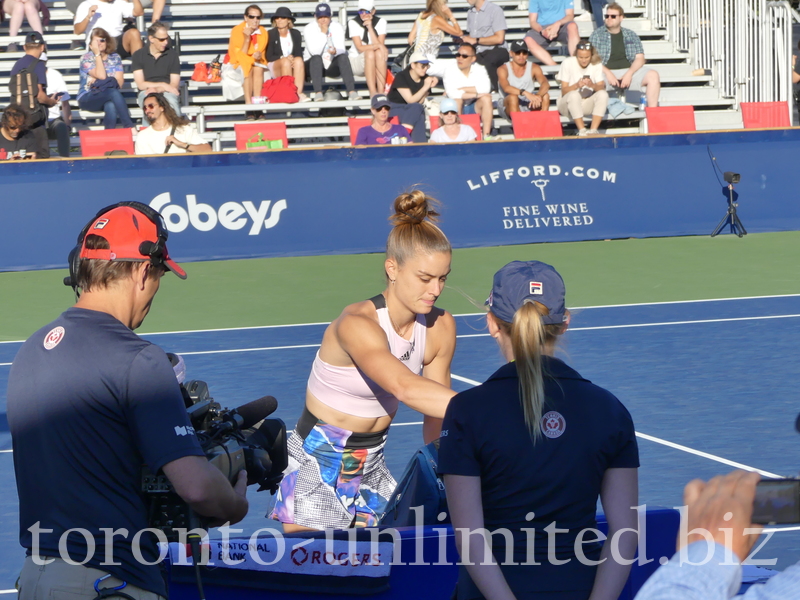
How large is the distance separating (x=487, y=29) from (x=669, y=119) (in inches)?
176

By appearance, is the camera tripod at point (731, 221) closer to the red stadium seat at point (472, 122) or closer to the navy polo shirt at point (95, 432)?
the red stadium seat at point (472, 122)

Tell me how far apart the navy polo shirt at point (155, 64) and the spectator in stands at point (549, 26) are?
720 centimetres

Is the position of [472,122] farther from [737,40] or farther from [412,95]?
[737,40]

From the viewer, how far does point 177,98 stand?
19234 mm

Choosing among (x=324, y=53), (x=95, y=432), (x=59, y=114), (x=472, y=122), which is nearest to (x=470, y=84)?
(x=472, y=122)

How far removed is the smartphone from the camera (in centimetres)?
148

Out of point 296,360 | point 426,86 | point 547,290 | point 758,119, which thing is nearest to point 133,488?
point 547,290

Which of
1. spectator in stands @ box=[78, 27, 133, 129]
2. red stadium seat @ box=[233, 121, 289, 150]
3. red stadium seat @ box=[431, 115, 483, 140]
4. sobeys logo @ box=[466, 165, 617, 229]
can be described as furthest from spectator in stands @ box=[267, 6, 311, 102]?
sobeys logo @ box=[466, 165, 617, 229]

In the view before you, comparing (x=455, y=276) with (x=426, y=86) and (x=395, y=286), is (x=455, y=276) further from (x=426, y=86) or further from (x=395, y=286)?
(x=395, y=286)

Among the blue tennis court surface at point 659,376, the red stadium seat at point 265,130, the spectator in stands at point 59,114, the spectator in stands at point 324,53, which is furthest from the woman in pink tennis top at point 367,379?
the spectator in stands at point 324,53

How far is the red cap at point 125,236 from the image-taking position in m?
2.91

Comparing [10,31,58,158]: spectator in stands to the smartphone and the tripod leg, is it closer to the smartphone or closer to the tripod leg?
the tripod leg

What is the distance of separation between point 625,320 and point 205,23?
15.1 meters

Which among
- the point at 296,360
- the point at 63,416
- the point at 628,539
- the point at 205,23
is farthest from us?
the point at 205,23
